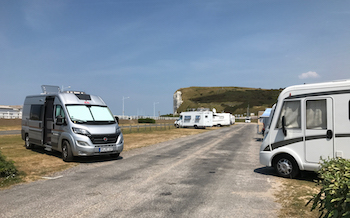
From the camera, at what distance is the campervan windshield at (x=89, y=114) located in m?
10.5

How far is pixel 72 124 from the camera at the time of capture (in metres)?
10.1

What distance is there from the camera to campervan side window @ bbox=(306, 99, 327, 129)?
7.08 metres

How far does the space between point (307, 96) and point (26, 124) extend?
501 inches

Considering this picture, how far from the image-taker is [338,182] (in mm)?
2545

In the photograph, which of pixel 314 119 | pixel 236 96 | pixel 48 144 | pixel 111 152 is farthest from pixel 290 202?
pixel 236 96

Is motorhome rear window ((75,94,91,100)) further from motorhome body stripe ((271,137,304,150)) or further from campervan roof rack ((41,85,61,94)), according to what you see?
motorhome body stripe ((271,137,304,150))

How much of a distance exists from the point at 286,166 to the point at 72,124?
24.7ft

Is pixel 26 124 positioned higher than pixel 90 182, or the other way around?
pixel 26 124

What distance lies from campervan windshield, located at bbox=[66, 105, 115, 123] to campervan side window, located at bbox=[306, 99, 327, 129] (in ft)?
24.7

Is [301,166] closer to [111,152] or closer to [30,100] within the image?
[111,152]

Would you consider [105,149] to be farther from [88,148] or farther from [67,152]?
[67,152]

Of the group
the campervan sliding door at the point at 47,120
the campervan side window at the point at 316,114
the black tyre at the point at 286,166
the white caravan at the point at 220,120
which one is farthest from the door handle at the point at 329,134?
the white caravan at the point at 220,120

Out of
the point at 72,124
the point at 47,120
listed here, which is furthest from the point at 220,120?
the point at 72,124

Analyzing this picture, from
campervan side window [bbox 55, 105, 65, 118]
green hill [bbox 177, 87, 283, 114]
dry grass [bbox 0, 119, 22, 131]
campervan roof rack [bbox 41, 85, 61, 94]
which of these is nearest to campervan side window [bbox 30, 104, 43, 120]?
campervan roof rack [bbox 41, 85, 61, 94]
